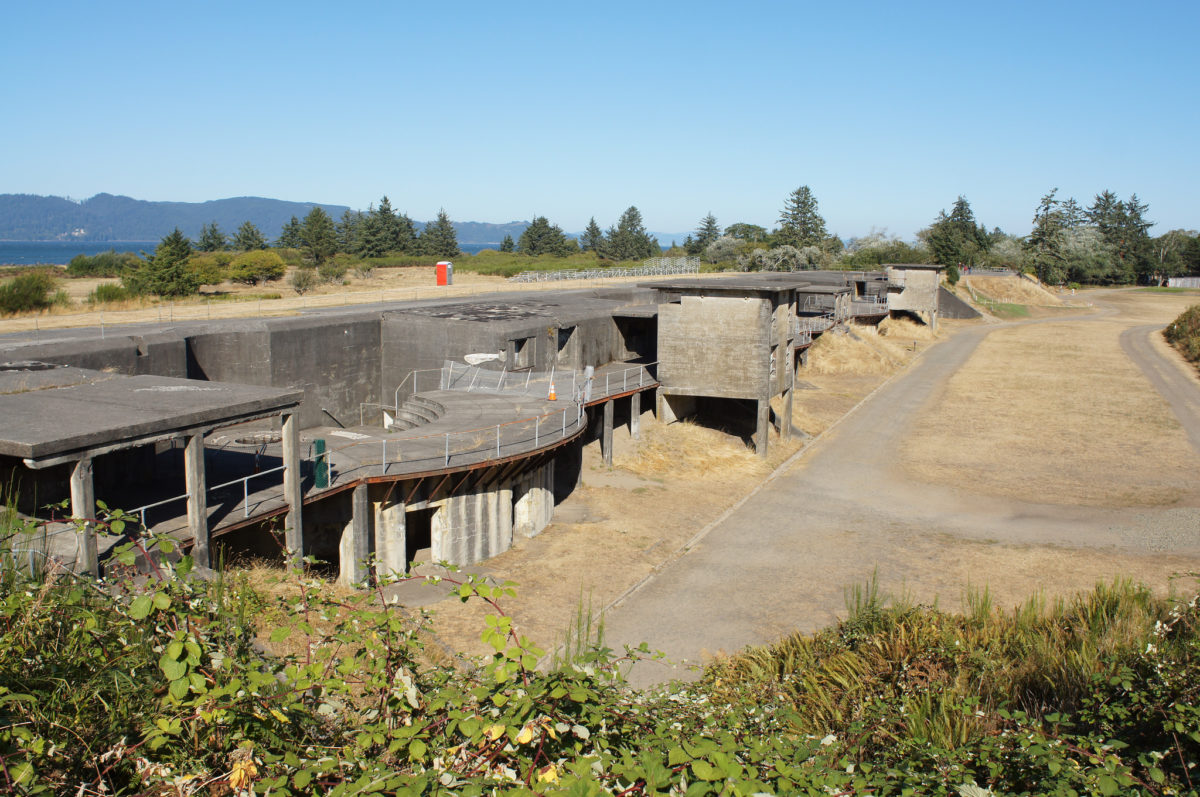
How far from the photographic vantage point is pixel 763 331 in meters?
32.1

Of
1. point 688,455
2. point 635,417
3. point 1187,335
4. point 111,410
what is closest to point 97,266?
point 635,417

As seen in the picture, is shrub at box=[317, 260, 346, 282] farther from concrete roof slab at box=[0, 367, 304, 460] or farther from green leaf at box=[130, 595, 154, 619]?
green leaf at box=[130, 595, 154, 619]

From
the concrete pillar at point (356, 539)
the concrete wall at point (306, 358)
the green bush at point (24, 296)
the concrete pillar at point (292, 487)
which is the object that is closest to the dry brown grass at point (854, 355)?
the concrete wall at point (306, 358)

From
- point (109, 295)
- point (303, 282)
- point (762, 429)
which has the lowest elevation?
point (762, 429)

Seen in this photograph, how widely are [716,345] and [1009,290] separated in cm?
7412

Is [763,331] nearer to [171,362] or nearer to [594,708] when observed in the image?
[171,362]

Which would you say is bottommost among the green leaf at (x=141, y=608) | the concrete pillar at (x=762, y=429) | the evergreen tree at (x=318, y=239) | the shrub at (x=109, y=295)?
the concrete pillar at (x=762, y=429)

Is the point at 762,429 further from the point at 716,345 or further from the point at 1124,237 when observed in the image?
the point at 1124,237

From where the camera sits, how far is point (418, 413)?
79.9 feet

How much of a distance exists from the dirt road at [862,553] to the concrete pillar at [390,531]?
491 centimetres

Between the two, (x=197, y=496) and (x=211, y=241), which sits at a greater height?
(x=211, y=241)

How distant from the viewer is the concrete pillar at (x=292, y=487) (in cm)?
1603

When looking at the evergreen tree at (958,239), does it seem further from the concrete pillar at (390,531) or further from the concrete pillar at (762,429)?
the concrete pillar at (390,531)

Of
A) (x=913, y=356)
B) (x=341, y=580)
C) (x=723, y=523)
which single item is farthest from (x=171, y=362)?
(x=913, y=356)
